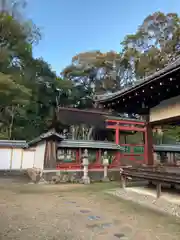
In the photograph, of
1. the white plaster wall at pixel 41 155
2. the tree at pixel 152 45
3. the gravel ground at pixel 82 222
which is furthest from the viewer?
the tree at pixel 152 45

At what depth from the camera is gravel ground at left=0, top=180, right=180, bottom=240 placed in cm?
357

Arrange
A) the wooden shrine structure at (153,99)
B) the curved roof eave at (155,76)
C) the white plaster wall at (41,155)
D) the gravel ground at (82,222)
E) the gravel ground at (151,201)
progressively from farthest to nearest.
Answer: the white plaster wall at (41,155), the gravel ground at (151,201), the wooden shrine structure at (153,99), the curved roof eave at (155,76), the gravel ground at (82,222)

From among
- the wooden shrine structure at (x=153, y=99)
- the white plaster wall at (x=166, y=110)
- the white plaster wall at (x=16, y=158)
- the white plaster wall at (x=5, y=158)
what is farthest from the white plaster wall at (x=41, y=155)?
the white plaster wall at (x=166, y=110)

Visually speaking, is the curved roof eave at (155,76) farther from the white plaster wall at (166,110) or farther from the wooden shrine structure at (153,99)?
the white plaster wall at (166,110)

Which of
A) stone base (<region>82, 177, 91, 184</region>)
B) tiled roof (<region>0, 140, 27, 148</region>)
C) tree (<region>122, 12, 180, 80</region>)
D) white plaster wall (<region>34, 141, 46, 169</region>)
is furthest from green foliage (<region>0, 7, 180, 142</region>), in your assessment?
stone base (<region>82, 177, 91, 184</region>)

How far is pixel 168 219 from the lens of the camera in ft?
15.1

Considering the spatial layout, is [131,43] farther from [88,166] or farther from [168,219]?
[168,219]

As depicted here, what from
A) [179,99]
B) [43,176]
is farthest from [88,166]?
[179,99]

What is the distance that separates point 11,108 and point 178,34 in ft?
61.6

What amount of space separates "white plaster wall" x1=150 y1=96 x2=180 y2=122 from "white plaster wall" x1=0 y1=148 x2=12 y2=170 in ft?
42.6

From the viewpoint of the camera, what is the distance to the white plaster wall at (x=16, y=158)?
16.2 metres

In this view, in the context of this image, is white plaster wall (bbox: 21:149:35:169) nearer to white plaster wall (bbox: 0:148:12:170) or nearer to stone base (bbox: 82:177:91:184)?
white plaster wall (bbox: 0:148:12:170)

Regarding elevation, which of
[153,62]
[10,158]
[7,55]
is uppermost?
[153,62]

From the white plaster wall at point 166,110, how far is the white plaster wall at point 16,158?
12.8 meters
